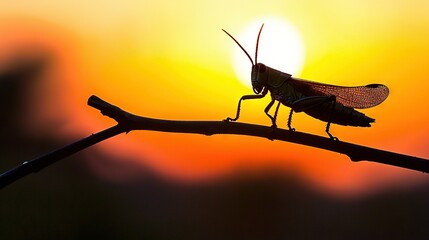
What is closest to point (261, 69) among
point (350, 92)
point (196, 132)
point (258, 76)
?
point (258, 76)

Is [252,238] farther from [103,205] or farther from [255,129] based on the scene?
[255,129]

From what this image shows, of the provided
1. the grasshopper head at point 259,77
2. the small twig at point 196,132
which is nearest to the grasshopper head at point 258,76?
the grasshopper head at point 259,77

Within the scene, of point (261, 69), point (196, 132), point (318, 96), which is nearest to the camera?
point (196, 132)

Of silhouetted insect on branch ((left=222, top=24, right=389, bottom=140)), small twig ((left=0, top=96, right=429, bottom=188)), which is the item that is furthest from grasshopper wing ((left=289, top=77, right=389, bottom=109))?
small twig ((left=0, top=96, right=429, bottom=188))

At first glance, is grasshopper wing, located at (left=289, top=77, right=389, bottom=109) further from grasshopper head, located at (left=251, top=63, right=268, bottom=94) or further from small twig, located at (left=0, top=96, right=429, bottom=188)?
small twig, located at (left=0, top=96, right=429, bottom=188)

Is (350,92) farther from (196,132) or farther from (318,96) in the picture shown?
(196,132)

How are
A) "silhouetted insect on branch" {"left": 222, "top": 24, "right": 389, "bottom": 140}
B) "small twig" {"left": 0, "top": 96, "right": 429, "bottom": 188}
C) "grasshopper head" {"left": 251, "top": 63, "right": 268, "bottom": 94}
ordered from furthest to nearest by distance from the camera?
"grasshopper head" {"left": 251, "top": 63, "right": 268, "bottom": 94}
"silhouetted insect on branch" {"left": 222, "top": 24, "right": 389, "bottom": 140}
"small twig" {"left": 0, "top": 96, "right": 429, "bottom": 188}
